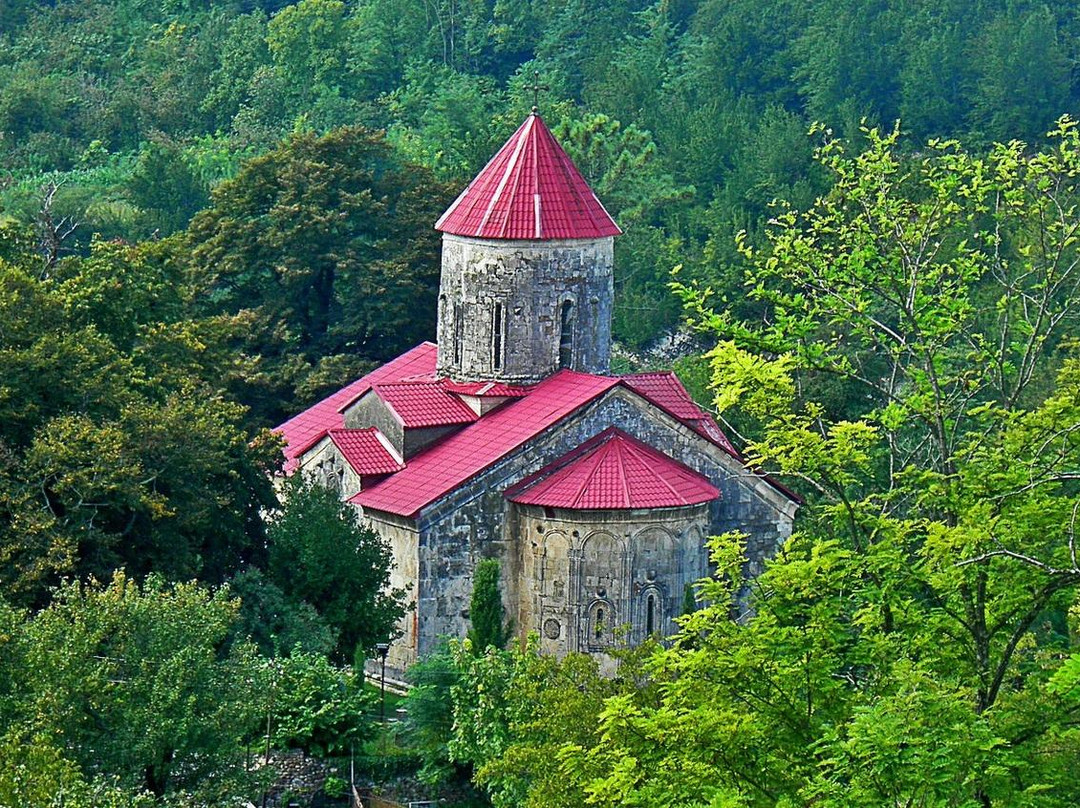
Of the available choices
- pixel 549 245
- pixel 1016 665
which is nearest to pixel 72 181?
pixel 549 245

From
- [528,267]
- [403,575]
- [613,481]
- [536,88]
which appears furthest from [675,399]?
[536,88]

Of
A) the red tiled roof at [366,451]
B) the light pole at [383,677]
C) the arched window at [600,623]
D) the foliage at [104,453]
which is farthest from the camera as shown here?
the red tiled roof at [366,451]

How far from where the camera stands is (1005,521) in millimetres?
25031

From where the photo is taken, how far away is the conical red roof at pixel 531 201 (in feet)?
129

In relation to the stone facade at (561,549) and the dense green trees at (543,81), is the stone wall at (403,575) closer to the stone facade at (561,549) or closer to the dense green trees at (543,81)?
the stone facade at (561,549)

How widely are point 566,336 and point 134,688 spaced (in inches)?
544

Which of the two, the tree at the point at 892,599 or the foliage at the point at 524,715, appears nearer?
the tree at the point at 892,599

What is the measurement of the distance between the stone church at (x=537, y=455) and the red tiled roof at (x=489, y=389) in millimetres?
35

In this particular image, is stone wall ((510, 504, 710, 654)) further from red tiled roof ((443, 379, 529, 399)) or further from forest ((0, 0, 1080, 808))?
red tiled roof ((443, 379, 529, 399))

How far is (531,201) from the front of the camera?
3959 centimetres

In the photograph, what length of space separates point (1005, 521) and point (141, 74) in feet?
188

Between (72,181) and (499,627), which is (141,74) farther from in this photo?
(499,627)

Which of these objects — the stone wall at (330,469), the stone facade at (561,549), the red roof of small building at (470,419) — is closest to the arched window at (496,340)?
the red roof of small building at (470,419)

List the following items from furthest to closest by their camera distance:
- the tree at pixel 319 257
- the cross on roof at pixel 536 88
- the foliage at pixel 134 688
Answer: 1. the tree at pixel 319 257
2. the cross on roof at pixel 536 88
3. the foliage at pixel 134 688
